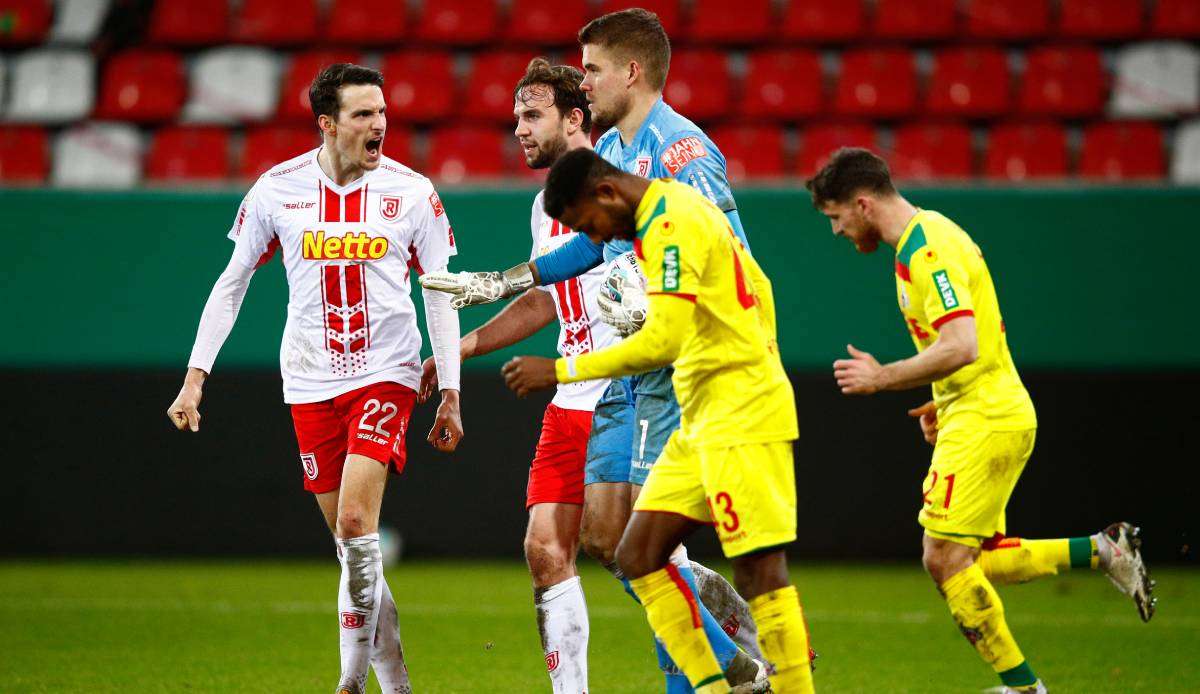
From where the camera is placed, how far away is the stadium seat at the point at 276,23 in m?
13.7

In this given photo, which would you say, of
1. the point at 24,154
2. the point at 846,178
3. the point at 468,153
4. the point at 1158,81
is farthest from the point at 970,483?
the point at 24,154

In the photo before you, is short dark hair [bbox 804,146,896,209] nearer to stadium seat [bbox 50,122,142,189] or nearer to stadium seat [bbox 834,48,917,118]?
stadium seat [bbox 834,48,917,118]

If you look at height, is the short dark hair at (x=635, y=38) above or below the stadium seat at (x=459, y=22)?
below

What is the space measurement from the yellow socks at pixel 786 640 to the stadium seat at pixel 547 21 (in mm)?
9664

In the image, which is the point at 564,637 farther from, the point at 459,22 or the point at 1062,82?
the point at 459,22

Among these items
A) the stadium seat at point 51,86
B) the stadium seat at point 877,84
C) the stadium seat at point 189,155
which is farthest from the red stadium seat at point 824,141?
the stadium seat at point 51,86

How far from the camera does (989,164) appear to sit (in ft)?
39.6

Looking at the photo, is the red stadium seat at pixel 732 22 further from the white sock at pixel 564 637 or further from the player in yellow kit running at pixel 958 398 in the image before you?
the white sock at pixel 564 637

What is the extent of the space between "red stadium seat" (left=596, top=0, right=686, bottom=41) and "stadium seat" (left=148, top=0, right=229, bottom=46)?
11.9 ft

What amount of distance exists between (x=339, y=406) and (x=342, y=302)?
395mm

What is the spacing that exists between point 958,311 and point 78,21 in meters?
11.2

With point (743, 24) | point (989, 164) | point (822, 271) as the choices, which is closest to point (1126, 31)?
point (989, 164)

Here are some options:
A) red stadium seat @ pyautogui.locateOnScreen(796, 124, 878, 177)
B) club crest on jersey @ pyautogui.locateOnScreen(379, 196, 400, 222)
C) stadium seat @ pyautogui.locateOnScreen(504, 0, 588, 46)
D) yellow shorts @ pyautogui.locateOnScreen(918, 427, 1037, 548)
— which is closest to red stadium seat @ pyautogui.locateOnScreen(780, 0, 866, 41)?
red stadium seat @ pyautogui.locateOnScreen(796, 124, 878, 177)

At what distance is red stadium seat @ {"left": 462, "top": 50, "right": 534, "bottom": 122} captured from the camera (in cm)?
1291
